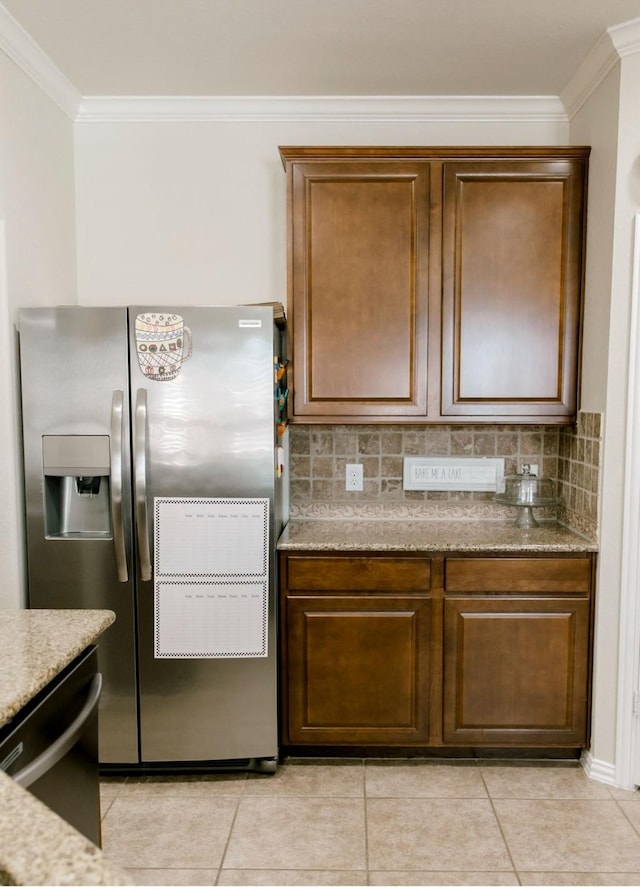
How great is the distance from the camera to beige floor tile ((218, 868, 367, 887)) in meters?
2.00

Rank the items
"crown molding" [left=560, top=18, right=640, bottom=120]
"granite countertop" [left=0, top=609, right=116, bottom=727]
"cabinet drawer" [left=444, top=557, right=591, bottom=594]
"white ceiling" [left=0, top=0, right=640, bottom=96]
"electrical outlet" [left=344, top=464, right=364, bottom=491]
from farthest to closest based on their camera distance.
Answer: "electrical outlet" [left=344, top=464, right=364, bottom=491] < "cabinet drawer" [left=444, top=557, right=591, bottom=594] < "crown molding" [left=560, top=18, right=640, bottom=120] < "white ceiling" [left=0, top=0, right=640, bottom=96] < "granite countertop" [left=0, top=609, right=116, bottom=727]

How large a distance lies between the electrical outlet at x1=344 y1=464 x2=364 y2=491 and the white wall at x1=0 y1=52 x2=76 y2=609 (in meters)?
1.41

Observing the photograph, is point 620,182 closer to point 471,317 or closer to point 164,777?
point 471,317

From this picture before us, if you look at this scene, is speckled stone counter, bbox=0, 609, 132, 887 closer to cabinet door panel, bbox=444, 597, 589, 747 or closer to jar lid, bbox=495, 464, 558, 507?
cabinet door panel, bbox=444, 597, 589, 747

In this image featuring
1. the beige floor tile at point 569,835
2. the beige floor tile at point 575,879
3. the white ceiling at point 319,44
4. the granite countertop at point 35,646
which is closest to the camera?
the granite countertop at point 35,646

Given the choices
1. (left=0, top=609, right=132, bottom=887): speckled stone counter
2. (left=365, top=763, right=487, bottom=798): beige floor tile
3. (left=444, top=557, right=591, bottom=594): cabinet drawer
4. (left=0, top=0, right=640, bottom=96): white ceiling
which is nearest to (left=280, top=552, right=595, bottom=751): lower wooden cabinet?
(left=444, top=557, right=591, bottom=594): cabinet drawer

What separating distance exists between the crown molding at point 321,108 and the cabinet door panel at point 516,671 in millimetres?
2137

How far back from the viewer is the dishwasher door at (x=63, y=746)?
124 centimetres

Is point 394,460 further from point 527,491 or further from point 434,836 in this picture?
point 434,836

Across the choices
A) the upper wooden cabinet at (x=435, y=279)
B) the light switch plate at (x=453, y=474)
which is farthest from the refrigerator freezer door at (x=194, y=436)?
the light switch plate at (x=453, y=474)

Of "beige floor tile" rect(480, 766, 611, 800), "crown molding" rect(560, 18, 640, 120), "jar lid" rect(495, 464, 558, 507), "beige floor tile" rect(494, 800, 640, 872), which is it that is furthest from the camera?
"jar lid" rect(495, 464, 558, 507)

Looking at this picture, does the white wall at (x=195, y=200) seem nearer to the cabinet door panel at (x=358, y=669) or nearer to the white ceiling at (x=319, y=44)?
the white ceiling at (x=319, y=44)

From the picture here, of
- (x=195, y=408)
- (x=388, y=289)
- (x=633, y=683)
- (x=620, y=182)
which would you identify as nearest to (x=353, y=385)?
(x=388, y=289)

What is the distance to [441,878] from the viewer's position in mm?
2021
